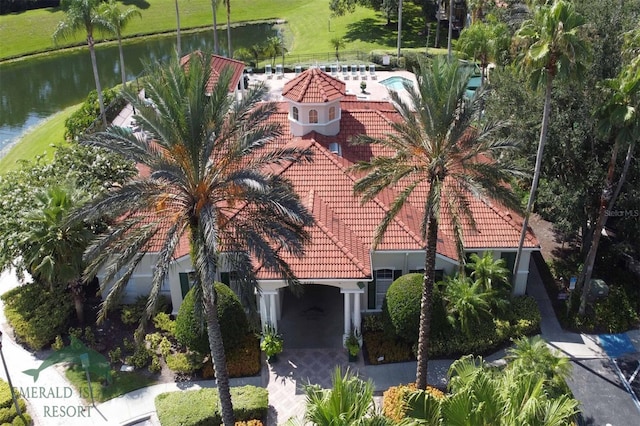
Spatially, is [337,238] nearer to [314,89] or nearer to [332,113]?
[332,113]

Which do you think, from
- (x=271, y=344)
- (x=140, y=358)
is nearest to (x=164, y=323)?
(x=140, y=358)

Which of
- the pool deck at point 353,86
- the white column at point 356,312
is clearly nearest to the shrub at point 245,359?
the white column at point 356,312

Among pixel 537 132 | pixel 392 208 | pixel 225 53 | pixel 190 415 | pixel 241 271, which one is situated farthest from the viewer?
pixel 225 53

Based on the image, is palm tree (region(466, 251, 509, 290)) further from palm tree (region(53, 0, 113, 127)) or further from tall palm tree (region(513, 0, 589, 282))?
palm tree (region(53, 0, 113, 127))

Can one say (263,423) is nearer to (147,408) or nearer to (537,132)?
(147,408)

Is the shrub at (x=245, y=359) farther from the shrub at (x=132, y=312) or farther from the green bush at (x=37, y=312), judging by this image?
the green bush at (x=37, y=312)

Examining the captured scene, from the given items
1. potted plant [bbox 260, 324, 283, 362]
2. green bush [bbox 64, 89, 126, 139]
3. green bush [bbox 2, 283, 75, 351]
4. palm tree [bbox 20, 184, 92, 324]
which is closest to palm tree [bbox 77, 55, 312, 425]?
potted plant [bbox 260, 324, 283, 362]

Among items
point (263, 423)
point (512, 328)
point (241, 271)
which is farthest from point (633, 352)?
point (241, 271)
